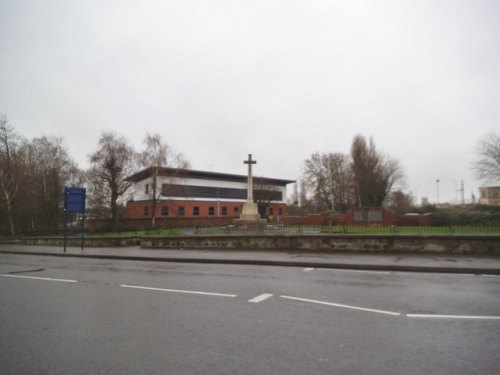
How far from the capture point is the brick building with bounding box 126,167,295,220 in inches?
1866

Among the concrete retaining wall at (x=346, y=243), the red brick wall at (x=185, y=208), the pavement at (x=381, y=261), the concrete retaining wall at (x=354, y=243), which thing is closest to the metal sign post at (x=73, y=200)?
the concrete retaining wall at (x=346, y=243)

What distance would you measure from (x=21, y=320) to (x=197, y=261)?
843 centimetres

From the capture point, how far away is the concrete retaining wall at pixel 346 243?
12.6 metres

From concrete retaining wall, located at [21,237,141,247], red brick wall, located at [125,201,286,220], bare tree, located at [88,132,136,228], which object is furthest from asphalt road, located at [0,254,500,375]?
red brick wall, located at [125,201,286,220]

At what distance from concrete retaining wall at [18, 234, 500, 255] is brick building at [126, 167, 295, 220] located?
2722 cm

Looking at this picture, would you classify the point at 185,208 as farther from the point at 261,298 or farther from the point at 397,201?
the point at 261,298

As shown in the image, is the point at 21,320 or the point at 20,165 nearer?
the point at 21,320

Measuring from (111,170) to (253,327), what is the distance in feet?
130

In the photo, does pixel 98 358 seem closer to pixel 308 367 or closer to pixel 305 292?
pixel 308 367

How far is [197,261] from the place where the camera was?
13484mm

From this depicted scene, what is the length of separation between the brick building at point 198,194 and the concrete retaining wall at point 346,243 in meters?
27.2

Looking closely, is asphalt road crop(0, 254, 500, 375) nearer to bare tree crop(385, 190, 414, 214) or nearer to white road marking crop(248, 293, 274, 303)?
white road marking crop(248, 293, 274, 303)

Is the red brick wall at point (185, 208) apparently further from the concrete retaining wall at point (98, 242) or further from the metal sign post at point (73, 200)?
the metal sign post at point (73, 200)

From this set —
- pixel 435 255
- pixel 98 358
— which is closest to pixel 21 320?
pixel 98 358
